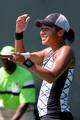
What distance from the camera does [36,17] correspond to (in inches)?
288

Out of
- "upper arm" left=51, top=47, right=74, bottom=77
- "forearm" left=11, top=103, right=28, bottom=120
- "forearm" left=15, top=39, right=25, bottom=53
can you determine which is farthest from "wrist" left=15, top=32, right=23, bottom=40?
"forearm" left=11, top=103, right=28, bottom=120

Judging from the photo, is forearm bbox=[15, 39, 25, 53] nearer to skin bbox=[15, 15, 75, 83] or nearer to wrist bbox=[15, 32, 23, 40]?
wrist bbox=[15, 32, 23, 40]

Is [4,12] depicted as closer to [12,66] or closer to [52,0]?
[52,0]

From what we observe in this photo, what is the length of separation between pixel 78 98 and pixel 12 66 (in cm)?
186

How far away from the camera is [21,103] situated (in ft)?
18.1

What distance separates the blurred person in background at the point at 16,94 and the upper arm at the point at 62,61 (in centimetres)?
168

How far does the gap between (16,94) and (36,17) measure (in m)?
1.98

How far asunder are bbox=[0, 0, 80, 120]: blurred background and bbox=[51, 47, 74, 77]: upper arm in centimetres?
331

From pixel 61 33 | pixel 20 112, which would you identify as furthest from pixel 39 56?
pixel 20 112

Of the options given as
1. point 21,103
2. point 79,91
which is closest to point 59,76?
point 21,103

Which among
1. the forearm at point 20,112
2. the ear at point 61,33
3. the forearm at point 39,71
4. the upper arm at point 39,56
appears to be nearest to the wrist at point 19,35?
the upper arm at point 39,56

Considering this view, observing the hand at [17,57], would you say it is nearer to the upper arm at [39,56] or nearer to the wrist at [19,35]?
the upper arm at [39,56]

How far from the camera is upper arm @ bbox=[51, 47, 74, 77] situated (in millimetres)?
3715

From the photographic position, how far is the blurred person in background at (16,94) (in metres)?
5.54
